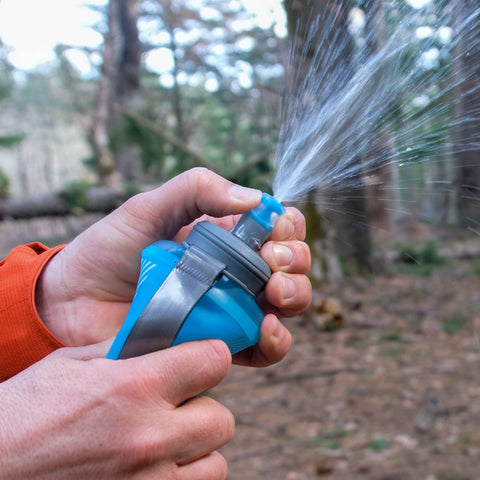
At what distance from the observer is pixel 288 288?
4.70 feet

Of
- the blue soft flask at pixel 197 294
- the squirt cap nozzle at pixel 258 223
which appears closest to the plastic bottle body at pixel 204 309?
the blue soft flask at pixel 197 294

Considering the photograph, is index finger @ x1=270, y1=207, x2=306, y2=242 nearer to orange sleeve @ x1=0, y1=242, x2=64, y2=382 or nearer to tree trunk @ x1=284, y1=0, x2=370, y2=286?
tree trunk @ x1=284, y1=0, x2=370, y2=286

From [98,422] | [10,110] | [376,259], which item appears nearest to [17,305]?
[98,422]

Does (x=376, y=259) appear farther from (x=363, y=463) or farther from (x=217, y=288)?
(x=217, y=288)

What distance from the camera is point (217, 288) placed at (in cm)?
112

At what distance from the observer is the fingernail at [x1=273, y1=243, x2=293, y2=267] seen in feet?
4.62

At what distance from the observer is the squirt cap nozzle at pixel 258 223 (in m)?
1.23

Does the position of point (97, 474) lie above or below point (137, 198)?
below

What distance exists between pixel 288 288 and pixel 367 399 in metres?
2.76

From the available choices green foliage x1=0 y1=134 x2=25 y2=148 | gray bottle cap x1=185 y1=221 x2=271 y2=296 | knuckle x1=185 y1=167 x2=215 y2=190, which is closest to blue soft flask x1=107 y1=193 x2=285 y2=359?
gray bottle cap x1=185 y1=221 x2=271 y2=296

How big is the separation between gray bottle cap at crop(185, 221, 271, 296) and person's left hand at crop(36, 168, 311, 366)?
18cm

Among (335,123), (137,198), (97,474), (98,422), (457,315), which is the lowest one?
(457,315)

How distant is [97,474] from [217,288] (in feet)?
1.58

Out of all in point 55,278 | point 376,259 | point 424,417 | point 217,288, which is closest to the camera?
point 217,288
